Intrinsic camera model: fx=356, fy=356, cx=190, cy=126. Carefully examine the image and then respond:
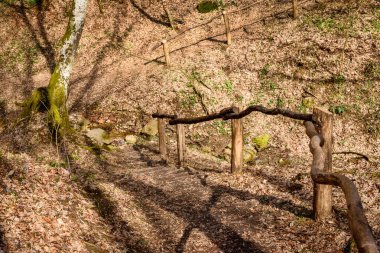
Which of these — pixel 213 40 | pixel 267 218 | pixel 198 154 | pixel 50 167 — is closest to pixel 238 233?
pixel 267 218

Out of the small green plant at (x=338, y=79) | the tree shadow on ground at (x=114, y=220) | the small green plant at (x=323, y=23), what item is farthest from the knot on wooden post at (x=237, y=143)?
the small green plant at (x=323, y=23)

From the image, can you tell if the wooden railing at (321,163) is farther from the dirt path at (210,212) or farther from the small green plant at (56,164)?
the small green plant at (56,164)

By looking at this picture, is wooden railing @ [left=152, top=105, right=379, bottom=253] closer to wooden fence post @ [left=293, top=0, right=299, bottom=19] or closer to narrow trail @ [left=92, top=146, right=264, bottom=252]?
narrow trail @ [left=92, top=146, right=264, bottom=252]

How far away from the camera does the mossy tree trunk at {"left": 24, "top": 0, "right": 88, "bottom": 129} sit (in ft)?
33.4

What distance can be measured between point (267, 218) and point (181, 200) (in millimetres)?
2002

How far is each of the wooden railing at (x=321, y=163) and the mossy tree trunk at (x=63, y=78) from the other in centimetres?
279

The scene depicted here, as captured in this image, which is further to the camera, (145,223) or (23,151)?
(23,151)

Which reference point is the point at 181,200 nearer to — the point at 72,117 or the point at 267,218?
the point at 267,218

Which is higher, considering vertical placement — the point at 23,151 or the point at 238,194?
the point at 23,151

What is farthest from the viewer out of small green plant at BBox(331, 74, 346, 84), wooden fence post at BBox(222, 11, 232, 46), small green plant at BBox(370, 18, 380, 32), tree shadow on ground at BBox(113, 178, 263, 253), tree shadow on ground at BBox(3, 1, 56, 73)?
tree shadow on ground at BBox(3, 1, 56, 73)

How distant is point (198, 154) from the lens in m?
11.5

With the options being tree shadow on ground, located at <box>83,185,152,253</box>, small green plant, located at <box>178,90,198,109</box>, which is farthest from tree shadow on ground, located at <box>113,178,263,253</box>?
small green plant, located at <box>178,90,198,109</box>

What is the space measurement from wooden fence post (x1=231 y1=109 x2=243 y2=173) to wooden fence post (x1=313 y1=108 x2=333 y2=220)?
278cm

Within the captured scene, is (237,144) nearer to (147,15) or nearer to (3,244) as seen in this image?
(3,244)
